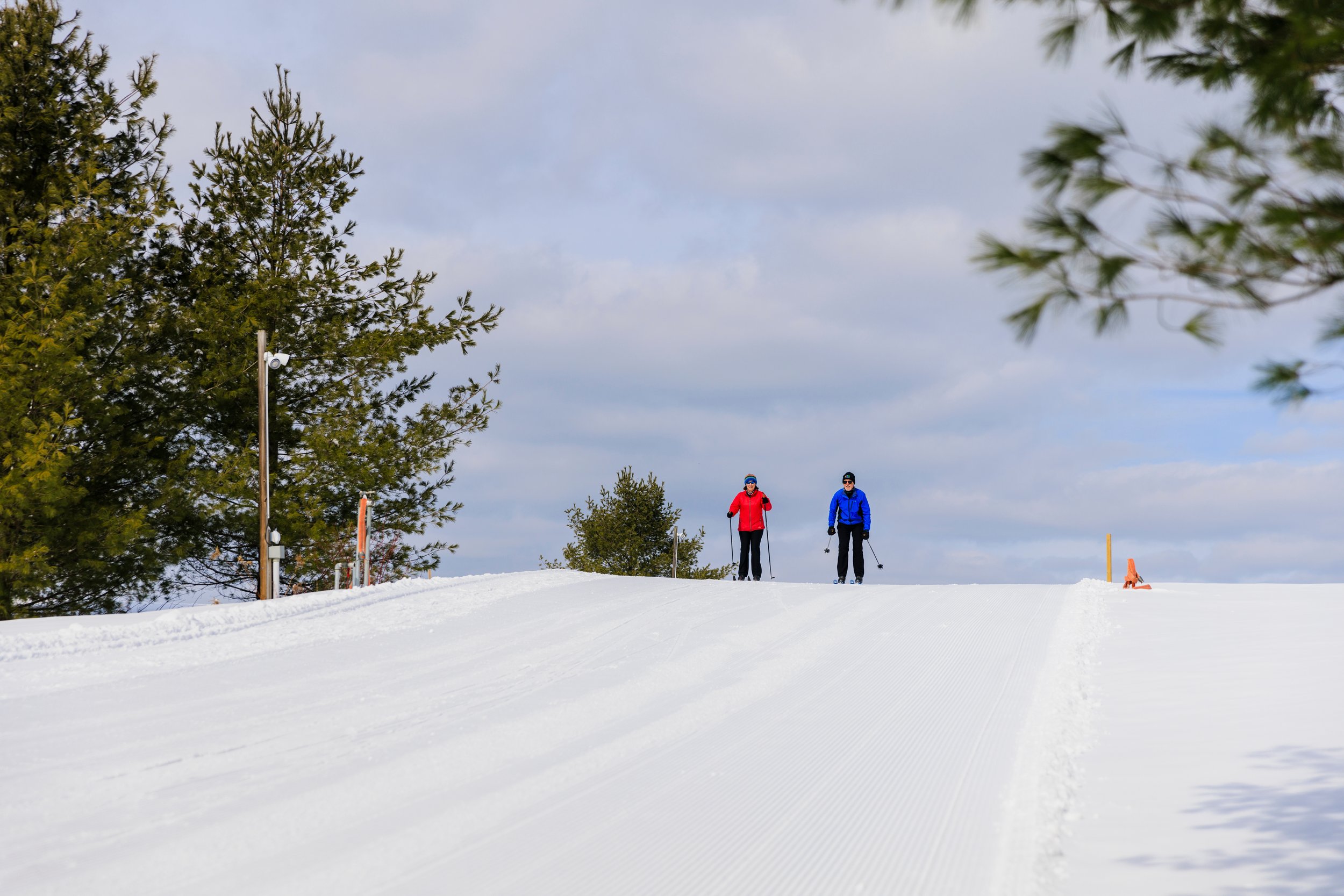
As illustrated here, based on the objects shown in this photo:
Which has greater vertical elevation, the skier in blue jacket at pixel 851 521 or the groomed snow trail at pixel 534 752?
the skier in blue jacket at pixel 851 521

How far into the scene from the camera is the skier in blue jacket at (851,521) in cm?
1908

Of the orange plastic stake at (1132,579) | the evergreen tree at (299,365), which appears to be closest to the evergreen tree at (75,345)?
the evergreen tree at (299,365)

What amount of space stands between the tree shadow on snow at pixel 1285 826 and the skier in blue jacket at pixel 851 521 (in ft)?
39.6

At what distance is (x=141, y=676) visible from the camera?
944cm

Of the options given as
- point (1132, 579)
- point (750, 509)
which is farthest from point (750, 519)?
point (1132, 579)

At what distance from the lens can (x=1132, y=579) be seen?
→ 15641mm

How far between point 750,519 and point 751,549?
66 centimetres

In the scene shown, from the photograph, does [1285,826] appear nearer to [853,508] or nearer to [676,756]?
[676,756]

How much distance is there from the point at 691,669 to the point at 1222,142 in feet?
20.4

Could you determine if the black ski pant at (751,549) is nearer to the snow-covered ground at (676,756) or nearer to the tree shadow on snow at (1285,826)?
the snow-covered ground at (676,756)

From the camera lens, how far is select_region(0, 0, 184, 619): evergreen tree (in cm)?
2212

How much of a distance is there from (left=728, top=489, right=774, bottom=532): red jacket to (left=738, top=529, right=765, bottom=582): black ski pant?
0.08 metres

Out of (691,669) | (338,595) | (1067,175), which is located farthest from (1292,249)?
(338,595)

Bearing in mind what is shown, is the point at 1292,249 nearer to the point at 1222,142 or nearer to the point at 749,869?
the point at 1222,142
